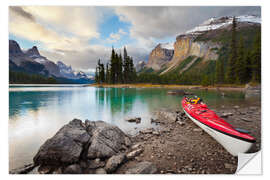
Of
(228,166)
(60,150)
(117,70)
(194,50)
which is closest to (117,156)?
(60,150)

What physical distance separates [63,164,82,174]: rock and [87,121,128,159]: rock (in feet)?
1.22

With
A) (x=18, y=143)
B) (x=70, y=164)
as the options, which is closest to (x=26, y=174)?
(x=70, y=164)

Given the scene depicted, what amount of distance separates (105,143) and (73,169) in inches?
40.2

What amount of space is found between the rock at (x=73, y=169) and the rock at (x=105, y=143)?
0.37 m

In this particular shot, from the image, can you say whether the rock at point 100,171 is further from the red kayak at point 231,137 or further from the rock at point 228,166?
the red kayak at point 231,137

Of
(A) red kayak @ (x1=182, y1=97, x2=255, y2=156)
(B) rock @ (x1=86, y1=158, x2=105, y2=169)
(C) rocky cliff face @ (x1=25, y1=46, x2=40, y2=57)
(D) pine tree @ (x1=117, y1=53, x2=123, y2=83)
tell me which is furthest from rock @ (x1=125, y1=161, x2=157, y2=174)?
(D) pine tree @ (x1=117, y1=53, x2=123, y2=83)

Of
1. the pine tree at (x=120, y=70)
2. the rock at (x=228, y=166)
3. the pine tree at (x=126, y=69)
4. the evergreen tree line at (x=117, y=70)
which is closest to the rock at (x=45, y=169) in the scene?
the rock at (x=228, y=166)

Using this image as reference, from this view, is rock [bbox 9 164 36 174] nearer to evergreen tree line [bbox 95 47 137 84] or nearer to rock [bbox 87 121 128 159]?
rock [bbox 87 121 128 159]

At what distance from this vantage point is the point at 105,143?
3537 mm

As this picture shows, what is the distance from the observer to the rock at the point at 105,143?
320cm

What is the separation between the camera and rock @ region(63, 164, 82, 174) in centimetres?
274

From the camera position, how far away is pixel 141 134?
16.7 ft

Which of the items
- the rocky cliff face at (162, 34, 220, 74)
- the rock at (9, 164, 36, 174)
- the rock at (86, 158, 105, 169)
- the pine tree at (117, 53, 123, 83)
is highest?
the rocky cliff face at (162, 34, 220, 74)
